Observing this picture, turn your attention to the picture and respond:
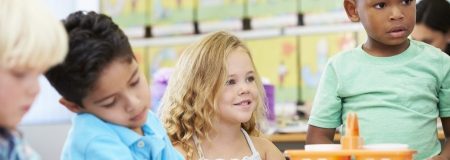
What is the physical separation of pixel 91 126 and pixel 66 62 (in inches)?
4.3

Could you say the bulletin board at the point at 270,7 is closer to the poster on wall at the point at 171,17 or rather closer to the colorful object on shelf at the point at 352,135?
the poster on wall at the point at 171,17

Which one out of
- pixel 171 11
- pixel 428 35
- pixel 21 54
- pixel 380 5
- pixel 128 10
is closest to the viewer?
pixel 21 54

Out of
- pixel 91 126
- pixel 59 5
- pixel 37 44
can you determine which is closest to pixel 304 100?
pixel 59 5

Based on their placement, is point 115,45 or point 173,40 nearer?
point 115,45

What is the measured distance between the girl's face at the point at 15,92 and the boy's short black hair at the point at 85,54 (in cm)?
17

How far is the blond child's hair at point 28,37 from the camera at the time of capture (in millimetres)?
875

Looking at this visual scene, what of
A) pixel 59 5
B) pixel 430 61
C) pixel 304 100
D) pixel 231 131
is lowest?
pixel 304 100

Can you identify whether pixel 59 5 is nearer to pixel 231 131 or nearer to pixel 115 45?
pixel 231 131

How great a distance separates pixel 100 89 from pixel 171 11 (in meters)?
2.61

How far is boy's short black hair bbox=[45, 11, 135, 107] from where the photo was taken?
110 centimetres

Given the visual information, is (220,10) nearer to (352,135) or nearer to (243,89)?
(243,89)

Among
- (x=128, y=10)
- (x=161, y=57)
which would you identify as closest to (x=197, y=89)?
(x=161, y=57)

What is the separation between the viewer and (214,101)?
1.66 m

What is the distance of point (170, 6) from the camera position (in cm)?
371
